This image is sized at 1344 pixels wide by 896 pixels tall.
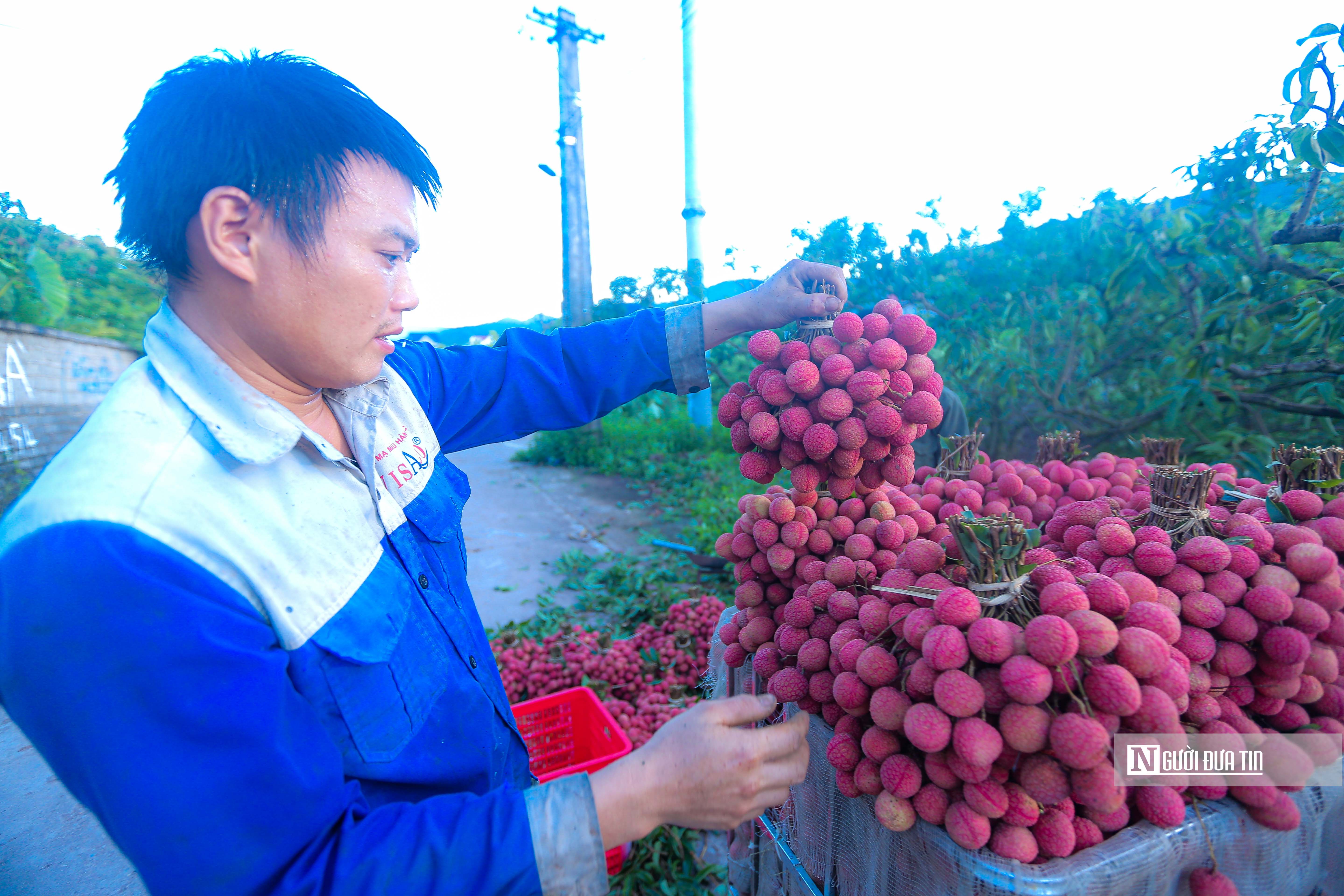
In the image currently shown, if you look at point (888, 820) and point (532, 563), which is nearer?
point (888, 820)

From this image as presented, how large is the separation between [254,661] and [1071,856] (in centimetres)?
134

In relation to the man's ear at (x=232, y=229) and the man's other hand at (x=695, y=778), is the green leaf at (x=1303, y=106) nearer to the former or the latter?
the man's other hand at (x=695, y=778)

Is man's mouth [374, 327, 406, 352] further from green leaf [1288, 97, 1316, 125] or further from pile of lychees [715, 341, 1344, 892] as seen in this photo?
green leaf [1288, 97, 1316, 125]

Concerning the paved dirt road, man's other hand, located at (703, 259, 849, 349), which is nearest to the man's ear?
man's other hand, located at (703, 259, 849, 349)

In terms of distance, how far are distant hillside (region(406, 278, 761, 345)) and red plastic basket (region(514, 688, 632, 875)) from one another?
1.64 meters

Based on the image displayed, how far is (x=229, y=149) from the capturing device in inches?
38.5

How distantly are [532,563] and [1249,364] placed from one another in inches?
207

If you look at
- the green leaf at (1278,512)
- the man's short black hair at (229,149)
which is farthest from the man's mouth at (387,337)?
the green leaf at (1278,512)

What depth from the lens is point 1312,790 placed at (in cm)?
115

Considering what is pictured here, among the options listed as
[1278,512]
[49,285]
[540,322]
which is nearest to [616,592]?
[1278,512]

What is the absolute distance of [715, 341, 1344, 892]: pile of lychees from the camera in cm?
98

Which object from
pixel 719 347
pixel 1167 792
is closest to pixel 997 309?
pixel 719 347

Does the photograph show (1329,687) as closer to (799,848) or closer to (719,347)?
(799,848)

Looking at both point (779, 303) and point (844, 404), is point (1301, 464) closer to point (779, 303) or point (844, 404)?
point (844, 404)
